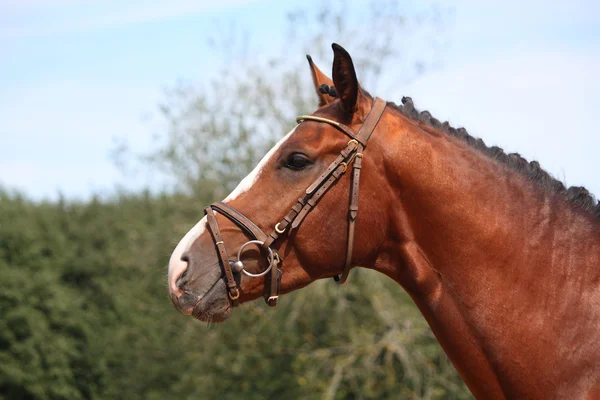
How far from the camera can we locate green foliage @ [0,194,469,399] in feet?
38.1

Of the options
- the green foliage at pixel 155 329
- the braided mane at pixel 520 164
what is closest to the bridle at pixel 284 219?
the braided mane at pixel 520 164

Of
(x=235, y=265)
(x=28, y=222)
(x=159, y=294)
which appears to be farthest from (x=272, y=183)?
(x=28, y=222)

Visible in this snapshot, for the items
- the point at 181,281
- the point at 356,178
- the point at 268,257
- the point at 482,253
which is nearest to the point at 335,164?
the point at 356,178

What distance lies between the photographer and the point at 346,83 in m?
3.43

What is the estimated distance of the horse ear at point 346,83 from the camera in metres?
3.36

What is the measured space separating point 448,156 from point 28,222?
13.8 meters

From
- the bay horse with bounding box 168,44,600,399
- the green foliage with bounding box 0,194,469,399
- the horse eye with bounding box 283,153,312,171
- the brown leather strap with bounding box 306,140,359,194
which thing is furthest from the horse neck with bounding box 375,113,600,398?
the green foliage with bounding box 0,194,469,399

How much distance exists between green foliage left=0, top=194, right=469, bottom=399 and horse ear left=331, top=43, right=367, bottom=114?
748 cm

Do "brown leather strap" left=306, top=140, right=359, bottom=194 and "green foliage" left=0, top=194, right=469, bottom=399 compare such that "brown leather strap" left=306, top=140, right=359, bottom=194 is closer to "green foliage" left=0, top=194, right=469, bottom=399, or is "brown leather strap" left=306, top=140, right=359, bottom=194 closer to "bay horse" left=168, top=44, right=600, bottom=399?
"bay horse" left=168, top=44, right=600, bottom=399

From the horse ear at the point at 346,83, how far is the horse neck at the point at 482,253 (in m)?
0.24

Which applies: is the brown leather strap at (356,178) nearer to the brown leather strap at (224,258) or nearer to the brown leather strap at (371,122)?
the brown leather strap at (371,122)

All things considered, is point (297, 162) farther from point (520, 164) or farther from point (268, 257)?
point (520, 164)

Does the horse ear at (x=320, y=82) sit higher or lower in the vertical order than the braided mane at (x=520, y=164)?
lower

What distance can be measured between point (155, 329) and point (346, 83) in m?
11.3
